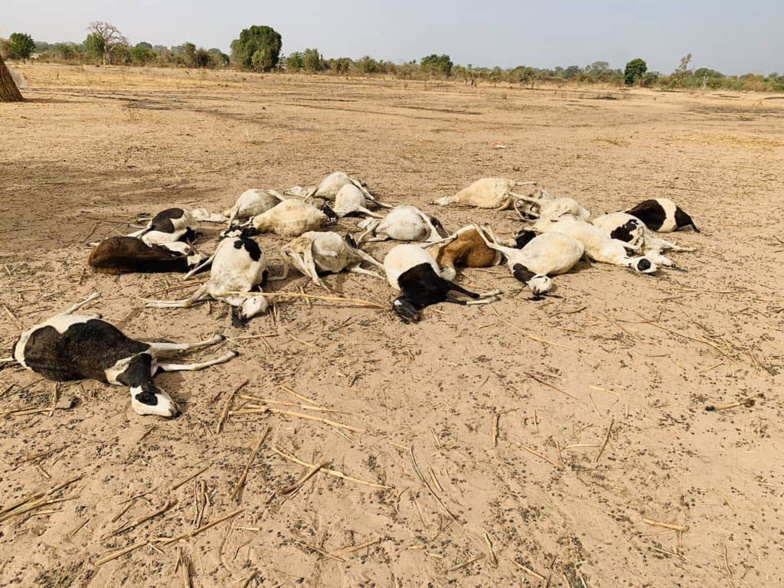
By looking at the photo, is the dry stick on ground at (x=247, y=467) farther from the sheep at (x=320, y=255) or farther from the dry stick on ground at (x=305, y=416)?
the sheep at (x=320, y=255)

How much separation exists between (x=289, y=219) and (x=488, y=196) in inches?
118

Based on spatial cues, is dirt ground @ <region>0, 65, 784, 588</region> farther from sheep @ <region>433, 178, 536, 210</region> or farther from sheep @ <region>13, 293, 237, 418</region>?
sheep @ <region>433, 178, 536, 210</region>

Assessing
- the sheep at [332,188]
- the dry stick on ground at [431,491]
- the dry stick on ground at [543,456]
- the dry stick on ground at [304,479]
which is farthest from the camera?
the sheep at [332,188]

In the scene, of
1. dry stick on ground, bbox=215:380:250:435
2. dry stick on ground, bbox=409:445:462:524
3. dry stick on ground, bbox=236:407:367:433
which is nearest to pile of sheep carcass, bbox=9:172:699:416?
dry stick on ground, bbox=215:380:250:435

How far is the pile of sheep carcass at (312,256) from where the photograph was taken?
9.50ft

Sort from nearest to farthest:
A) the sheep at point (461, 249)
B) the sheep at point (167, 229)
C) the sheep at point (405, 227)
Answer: the sheep at point (461, 249)
the sheep at point (167, 229)
the sheep at point (405, 227)

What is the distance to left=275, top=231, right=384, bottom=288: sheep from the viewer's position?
14.5ft

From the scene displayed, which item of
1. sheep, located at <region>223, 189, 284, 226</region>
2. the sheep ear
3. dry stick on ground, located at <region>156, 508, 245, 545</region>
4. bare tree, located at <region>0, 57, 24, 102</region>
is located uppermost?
bare tree, located at <region>0, 57, 24, 102</region>

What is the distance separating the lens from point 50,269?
4.46m

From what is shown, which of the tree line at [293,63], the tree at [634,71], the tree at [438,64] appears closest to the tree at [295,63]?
the tree line at [293,63]

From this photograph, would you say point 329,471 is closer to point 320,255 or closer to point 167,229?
point 320,255

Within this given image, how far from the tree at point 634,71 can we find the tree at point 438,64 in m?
18.1

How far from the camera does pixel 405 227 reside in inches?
213

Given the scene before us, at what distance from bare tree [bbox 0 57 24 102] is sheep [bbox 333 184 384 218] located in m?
14.9
